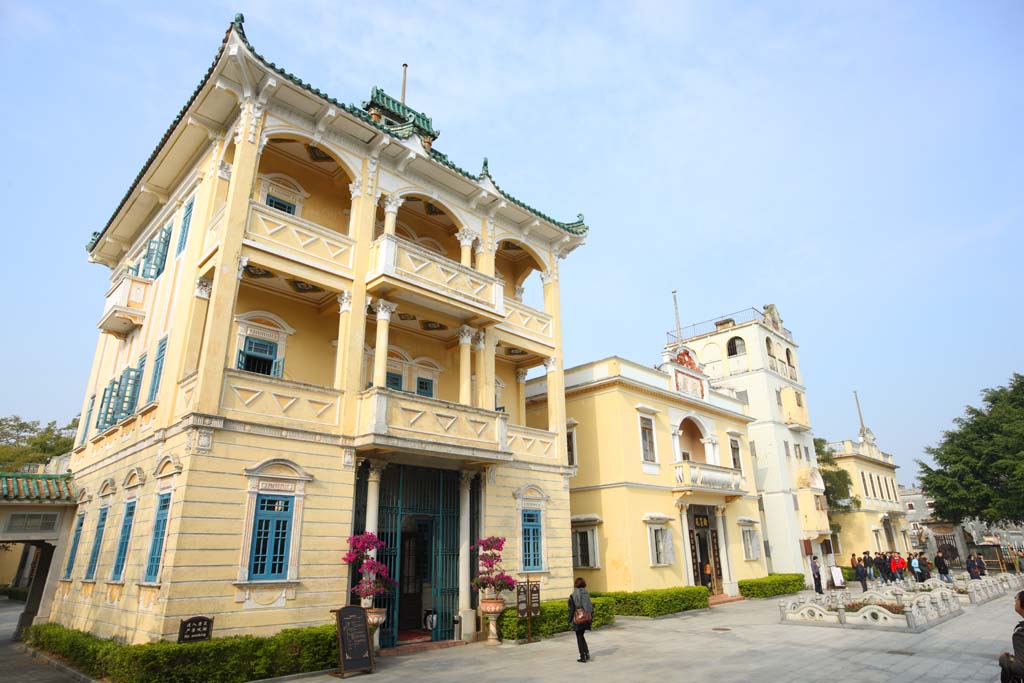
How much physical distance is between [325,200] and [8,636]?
1725 centimetres

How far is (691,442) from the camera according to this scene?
27531mm

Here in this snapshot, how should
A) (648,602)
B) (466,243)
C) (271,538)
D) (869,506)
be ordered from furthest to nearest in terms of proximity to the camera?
(869,506), (648,602), (466,243), (271,538)

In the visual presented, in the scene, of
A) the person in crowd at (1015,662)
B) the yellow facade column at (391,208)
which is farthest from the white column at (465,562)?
the person in crowd at (1015,662)

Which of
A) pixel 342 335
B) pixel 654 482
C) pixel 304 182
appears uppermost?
pixel 304 182

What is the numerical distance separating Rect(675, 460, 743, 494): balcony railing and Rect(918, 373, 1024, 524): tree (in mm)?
18864

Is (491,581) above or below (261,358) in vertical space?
below

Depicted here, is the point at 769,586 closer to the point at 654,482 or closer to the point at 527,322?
the point at 654,482

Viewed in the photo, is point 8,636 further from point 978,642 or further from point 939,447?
point 939,447

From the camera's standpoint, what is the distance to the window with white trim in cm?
2675

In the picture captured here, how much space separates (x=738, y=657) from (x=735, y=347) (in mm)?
25606

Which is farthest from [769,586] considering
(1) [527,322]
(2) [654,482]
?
(1) [527,322]

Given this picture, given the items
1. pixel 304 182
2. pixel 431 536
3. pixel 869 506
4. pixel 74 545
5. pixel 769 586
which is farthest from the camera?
pixel 869 506

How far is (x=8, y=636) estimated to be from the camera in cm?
1864

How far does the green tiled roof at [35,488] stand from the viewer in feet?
53.8
